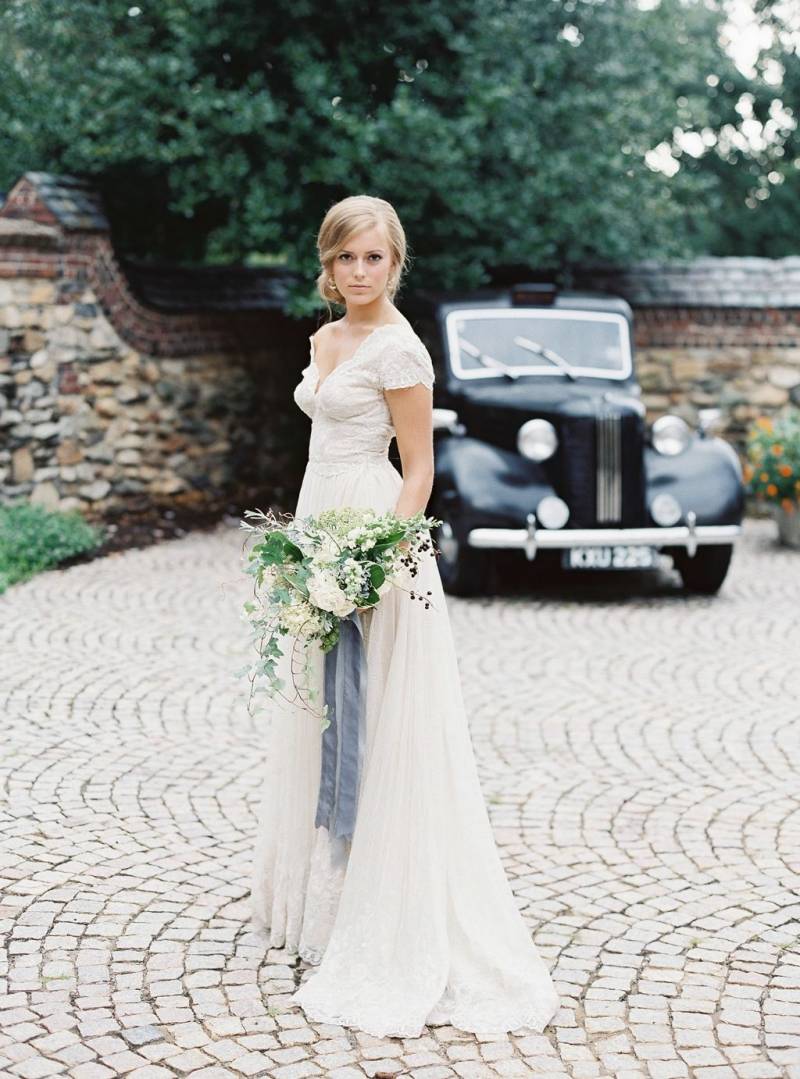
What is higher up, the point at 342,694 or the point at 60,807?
the point at 342,694

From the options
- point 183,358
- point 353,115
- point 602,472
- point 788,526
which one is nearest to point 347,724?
point 602,472

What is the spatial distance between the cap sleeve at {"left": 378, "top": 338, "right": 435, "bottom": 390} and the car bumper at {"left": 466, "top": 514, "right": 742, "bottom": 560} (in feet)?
16.6

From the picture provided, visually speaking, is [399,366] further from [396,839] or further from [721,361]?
[721,361]

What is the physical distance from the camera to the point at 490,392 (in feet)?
30.3

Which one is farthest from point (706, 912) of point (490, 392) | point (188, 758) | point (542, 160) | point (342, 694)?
point (542, 160)

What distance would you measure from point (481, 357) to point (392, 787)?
21.0 ft

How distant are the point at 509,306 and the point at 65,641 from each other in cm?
422

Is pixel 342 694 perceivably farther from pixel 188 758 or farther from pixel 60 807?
pixel 188 758

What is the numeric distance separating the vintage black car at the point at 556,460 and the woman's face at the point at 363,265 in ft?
16.4

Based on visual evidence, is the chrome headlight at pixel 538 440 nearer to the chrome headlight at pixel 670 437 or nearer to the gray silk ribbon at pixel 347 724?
the chrome headlight at pixel 670 437

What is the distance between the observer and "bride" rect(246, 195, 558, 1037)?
3344 mm

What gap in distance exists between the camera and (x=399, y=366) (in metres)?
3.38

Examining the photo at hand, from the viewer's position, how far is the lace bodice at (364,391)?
11.1ft

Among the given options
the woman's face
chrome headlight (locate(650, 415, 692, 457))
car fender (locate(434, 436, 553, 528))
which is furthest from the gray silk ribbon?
chrome headlight (locate(650, 415, 692, 457))
